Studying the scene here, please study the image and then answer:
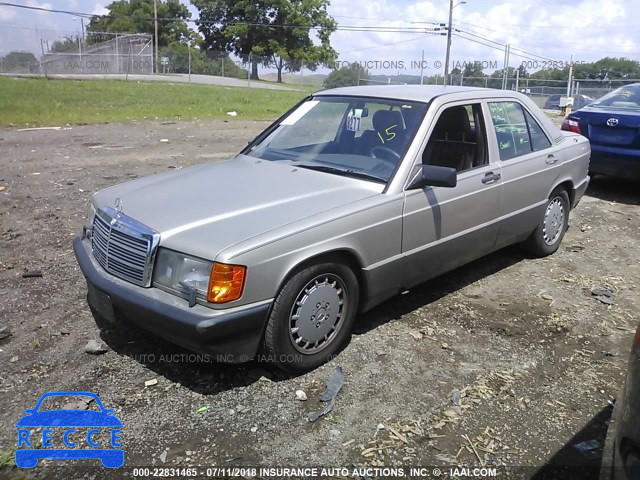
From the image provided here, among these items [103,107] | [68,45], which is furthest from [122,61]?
[103,107]

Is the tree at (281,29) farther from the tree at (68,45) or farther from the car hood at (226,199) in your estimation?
the car hood at (226,199)

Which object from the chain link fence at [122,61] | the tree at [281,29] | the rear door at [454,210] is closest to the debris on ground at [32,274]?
the rear door at [454,210]

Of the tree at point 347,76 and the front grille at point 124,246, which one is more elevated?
the tree at point 347,76

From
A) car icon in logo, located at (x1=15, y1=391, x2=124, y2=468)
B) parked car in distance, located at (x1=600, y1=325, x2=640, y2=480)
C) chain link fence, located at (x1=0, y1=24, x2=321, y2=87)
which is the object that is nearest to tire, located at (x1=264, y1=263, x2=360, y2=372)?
car icon in logo, located at (x1=15, y1=391, x2=124, y2=468)

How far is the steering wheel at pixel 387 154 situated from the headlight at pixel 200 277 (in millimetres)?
1521

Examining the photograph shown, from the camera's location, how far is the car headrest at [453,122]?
4332 millimetres

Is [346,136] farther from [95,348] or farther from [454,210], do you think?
[95,348]

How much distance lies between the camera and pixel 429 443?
9.62 ft

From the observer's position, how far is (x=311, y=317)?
345 cm

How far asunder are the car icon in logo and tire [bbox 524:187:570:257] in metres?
4.12

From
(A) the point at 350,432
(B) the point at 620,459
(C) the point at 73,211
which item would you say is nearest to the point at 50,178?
(C) the point at 73,211

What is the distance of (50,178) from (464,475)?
7552 millimetres

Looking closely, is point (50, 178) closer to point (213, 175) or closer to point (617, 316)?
point (213, 175)

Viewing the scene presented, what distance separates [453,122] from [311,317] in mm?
2103
